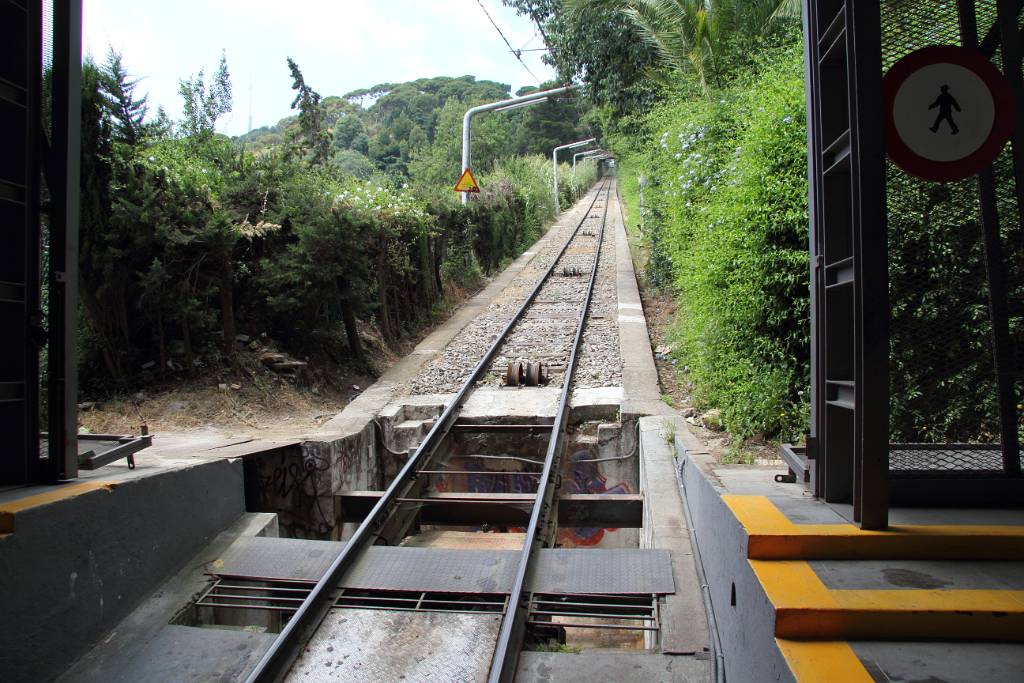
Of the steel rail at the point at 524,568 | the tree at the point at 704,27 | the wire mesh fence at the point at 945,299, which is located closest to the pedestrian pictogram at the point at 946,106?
the wire mesh fence at the point at 945,299

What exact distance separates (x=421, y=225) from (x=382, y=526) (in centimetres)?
818

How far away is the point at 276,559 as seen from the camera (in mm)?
5480

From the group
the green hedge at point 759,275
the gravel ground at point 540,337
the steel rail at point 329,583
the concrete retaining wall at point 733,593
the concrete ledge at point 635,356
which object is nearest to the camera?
the concrete retaining wall at point 733,593

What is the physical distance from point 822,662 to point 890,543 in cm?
96

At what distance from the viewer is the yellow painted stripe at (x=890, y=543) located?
3.13 metres

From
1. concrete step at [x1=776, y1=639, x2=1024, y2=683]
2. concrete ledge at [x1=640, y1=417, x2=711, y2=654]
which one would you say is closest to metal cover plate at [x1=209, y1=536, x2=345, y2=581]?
concrete ledge at [x1=640, y1=417, x2=711, y2=654]

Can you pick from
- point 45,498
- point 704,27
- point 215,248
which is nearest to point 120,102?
point 215,248

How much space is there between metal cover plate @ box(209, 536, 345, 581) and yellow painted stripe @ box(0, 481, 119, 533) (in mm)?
1172

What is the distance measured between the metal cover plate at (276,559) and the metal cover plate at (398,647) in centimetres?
69

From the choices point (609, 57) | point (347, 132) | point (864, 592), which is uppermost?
point (347, 132)

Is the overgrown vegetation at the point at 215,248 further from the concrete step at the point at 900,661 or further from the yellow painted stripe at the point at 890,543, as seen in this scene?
the concrete step at the point at 900,661

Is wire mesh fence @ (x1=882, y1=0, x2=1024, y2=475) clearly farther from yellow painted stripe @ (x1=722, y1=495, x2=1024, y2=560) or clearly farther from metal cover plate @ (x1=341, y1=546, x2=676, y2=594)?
metal cover plate @ (x1=341, y1=546, x2=676, y2=594)

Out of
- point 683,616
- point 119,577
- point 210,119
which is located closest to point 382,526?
point 119,577

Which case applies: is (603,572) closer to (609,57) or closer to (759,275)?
(759,275)
